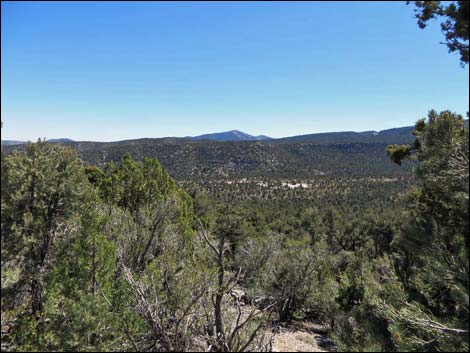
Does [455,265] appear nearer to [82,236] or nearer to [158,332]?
[158,332]

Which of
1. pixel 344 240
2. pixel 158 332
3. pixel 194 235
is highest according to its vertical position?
pixel 158 332

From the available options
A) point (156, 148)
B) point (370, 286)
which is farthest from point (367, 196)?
point (156, 148)

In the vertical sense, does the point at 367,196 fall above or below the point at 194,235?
below

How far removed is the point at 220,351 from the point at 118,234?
7.55 m

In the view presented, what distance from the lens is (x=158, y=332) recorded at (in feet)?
16.9

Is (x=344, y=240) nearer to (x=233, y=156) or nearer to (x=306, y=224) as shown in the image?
(x=306, y=224)

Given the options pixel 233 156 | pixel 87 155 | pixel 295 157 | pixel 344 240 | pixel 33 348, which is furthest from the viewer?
pixel 295 157

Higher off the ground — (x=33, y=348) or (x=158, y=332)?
(x=158, y=332)

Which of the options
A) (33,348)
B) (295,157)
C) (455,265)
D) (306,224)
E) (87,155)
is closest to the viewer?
(455,265)

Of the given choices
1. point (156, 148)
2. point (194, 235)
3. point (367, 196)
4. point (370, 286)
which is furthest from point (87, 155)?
point (370, 286)

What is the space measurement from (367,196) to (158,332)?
252 ft

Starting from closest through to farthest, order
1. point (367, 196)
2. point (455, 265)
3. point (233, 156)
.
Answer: point (455, 265) → point (367, 196) → point (233, 156)

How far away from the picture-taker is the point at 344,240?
3856 centimetres

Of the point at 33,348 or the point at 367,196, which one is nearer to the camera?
the point at 33,348
